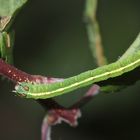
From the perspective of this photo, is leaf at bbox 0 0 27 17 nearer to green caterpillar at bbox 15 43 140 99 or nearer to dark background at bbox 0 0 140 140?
green caterpillar at bbox 15 43 140 99

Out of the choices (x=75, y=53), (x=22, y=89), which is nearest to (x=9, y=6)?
(x=22, y=89)

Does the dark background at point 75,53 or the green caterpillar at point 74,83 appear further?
the dark background at point 75,53

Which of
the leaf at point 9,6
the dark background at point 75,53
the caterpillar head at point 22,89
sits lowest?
the caterpillar head at point 22,89

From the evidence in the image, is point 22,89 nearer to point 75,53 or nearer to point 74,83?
point 74,83

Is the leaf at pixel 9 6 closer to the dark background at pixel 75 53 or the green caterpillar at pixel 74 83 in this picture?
the green caterpillar at pixel 74 83

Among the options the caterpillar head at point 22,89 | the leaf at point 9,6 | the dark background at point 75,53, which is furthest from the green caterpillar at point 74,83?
the dark background at point 75,53
